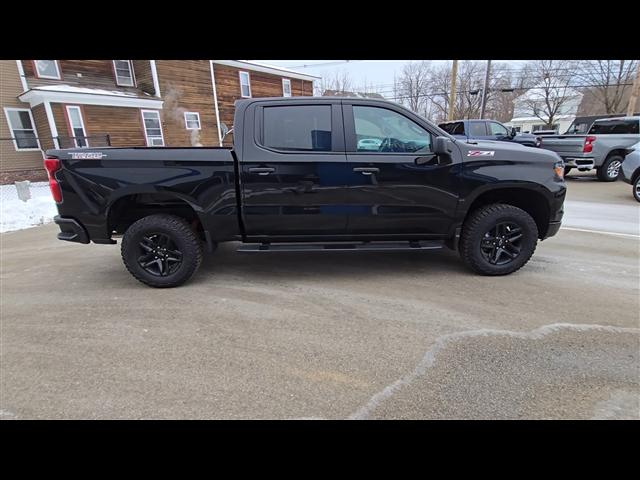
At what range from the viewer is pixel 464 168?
147 inches

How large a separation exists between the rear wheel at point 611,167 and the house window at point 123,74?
843 inches

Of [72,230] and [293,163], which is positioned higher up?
[293,163]

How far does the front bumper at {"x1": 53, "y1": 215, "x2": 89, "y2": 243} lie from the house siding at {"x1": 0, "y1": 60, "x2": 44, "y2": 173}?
1446cm

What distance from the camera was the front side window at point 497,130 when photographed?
12352 mm

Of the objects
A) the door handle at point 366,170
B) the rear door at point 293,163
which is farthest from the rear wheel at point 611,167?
the rear door at point 293,163

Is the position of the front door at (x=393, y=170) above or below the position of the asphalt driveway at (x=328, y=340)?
above

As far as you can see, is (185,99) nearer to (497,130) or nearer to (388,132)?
(497,130)

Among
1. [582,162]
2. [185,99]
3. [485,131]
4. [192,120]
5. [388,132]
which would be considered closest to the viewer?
[388,132]

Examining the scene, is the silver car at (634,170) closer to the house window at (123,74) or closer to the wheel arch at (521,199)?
the wheel arch at (521,199)

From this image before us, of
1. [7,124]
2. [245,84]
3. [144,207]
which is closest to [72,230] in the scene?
[144,207]

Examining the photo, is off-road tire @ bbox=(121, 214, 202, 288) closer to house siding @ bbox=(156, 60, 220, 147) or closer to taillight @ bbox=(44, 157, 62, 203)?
taillight @ bbox=(44, 157, 62, 203)

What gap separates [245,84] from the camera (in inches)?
893

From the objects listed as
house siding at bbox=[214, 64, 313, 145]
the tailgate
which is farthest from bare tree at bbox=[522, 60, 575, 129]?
house siding at bbox=[214, 64, 313, 145]

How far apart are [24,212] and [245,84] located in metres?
17.6
